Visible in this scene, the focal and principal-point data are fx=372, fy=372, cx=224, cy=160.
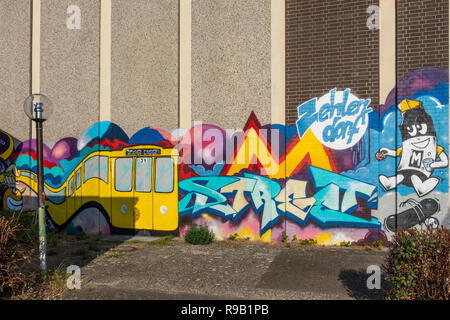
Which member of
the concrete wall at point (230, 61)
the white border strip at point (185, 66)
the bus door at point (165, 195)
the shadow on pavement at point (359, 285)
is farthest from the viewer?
the bus door at point (165, 195)

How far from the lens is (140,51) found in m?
10.8

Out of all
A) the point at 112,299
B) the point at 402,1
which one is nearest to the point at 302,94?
the point at 402,1

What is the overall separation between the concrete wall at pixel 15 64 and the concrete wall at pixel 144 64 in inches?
122

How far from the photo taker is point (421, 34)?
875 centimetres

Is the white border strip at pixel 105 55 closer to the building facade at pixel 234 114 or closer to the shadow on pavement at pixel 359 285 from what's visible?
the building facade at pixel 234 114

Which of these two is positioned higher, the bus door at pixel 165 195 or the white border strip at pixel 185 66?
the white border strip at pixel 185 66

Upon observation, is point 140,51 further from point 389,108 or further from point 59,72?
point 389,108

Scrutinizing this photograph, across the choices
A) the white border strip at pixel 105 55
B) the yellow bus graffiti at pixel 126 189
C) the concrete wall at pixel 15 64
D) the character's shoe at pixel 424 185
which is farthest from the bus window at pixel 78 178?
the character's shoe at pixel 424 185

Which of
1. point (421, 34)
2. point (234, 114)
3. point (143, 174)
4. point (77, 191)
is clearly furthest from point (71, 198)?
point (421, 34)

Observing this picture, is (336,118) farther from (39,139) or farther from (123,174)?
(39,139)

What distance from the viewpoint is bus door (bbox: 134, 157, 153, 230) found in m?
10.8

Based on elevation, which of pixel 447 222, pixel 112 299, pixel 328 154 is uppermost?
pixel 328 154

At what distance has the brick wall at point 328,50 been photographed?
9109 millimetres

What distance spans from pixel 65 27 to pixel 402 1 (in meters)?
9.55
